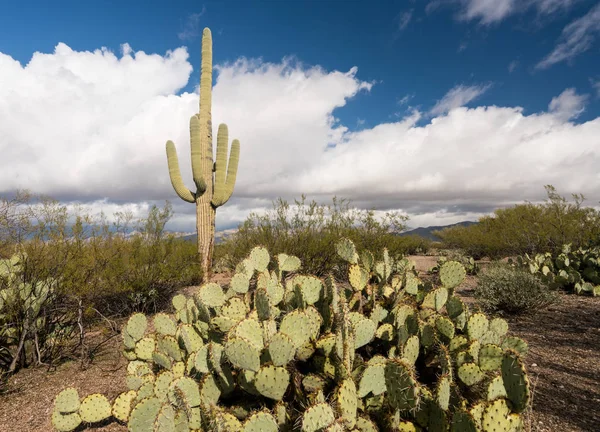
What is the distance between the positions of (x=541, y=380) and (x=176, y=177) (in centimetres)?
1147

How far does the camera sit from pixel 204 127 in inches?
507

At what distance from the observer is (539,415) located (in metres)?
3.49

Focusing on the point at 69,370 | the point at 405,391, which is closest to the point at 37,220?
the point at 69,370

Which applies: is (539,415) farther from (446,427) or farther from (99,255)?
(99,255)

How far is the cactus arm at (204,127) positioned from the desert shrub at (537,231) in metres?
13.0

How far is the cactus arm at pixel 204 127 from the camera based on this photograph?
40.4ft

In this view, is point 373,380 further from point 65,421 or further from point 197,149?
point 197,149

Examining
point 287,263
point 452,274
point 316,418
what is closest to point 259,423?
point 316,418

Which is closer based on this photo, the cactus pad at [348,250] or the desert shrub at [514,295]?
the cactus pad at [348,250]

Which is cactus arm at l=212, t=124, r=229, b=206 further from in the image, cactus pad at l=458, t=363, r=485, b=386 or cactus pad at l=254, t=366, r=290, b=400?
cactus pad at l=458, t=363, r=485, b=386

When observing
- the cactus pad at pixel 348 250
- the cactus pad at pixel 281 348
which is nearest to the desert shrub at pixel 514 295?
the cactus pad at pixel 348 250

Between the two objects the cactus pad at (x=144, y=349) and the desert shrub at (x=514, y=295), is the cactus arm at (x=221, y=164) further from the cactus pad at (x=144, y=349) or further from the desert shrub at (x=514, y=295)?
the cactus pad at (x=144, y=349)

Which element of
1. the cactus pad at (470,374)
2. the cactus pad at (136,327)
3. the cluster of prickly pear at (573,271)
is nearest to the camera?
the cactus pad at (470,374)

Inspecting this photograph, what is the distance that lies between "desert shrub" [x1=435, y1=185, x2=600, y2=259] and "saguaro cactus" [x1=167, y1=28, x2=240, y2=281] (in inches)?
485
